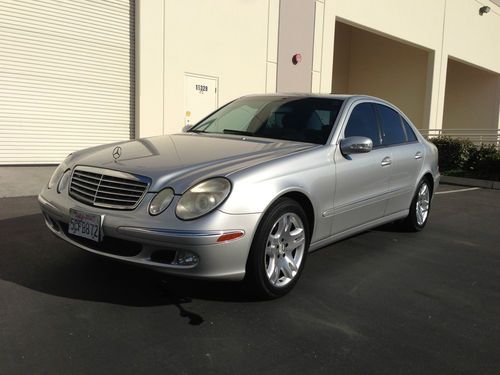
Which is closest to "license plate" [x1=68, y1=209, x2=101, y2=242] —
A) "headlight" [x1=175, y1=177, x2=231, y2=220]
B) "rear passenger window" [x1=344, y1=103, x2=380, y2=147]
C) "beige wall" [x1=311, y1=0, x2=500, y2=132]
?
"headlight" [x1=175, y1=177, x2=231, y2=220]

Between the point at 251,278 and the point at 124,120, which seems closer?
the point at 251,278

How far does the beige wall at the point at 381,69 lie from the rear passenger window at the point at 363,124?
17509mm

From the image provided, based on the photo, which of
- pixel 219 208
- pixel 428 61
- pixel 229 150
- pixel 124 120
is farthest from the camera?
pixel 428 61

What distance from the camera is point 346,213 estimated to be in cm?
423

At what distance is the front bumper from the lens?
9.85 ft

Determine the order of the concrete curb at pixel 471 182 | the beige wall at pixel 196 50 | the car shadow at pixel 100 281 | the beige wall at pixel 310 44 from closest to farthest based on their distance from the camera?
the car shadow at pixel 100 281, the beige wall at pixel 196 50, the beige wall at pixel 310 44, the concrete curb at pixel 471 182

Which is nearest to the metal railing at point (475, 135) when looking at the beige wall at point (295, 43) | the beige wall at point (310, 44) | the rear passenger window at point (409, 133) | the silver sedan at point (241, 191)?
the beige wall at point (310, 44)

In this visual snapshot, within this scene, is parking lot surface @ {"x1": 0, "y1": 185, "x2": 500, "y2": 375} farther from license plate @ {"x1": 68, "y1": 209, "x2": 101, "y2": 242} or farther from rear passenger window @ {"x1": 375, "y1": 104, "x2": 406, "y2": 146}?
rear passenger window @ {"x1": 375, "y1": 104, "x2": 406, "y2": 146}

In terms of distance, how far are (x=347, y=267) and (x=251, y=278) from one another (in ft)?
4.54

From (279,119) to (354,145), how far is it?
2.66 ft

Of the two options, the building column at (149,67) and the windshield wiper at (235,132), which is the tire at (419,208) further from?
the building column at (149,67)

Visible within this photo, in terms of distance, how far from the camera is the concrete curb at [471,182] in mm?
11750

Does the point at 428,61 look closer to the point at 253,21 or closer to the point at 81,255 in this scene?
the point at 253,21

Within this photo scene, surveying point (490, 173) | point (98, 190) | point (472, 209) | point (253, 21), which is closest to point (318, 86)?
point (253, 21)
